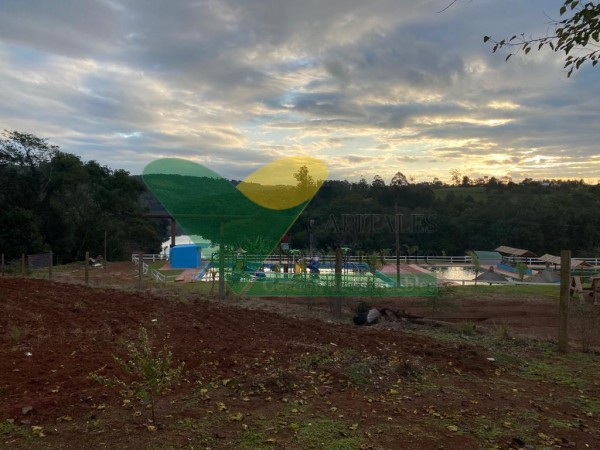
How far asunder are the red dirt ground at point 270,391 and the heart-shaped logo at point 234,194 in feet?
7.61

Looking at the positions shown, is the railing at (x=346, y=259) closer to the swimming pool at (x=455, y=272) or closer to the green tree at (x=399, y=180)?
the swimming pool at (x=455, y=272)

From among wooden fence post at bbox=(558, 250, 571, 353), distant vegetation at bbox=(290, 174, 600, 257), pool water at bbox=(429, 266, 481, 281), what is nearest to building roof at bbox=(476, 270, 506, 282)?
pool water at bbox=(429, 266, 481, 281)

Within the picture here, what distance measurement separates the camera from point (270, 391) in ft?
13.1

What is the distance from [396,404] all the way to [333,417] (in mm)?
644

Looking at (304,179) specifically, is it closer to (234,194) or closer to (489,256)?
(234,194)

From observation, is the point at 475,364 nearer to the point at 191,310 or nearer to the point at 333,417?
the point at 333,417

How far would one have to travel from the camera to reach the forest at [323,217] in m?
27.3

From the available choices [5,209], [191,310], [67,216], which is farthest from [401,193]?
[191,310]

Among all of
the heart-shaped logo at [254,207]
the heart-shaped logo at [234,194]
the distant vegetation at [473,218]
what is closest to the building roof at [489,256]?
the distant vegetation at [473,218]

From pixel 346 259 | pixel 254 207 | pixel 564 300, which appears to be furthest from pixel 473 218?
pixel 564 300

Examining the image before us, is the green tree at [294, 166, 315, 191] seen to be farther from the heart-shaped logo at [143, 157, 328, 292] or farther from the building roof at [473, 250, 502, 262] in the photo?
the building roof at [473, 250, 502, 262]

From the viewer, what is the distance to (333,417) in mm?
3484

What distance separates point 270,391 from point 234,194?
16.1ft

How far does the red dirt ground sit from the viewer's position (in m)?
3.12
